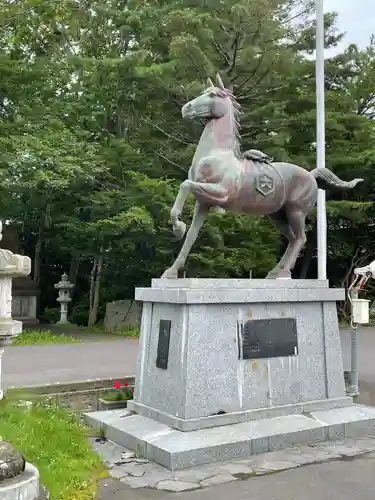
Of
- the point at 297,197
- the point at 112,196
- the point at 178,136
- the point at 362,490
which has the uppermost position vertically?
the point at 178,136

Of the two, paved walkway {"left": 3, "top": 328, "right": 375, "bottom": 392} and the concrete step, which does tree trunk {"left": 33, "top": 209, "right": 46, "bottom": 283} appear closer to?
paved walkway {"left": 3, "top": 328, "right": 375, "bottom": 392}

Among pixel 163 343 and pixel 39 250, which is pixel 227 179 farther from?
pixel 39 250

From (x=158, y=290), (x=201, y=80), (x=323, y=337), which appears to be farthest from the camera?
(x=201, y=80)

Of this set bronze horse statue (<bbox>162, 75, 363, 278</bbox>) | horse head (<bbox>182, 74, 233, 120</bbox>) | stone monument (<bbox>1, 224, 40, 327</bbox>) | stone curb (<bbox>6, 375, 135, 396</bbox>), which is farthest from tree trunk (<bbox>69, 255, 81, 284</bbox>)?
horse head (<bbox>182, 74, 233, 120</bbox>)

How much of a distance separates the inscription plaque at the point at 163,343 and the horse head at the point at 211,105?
7.95ft

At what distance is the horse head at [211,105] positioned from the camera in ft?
21.0

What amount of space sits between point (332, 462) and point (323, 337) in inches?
69.0

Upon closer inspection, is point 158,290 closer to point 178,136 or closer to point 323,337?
point 323,337

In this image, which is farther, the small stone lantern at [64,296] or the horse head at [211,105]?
the small stone lantern at [64,296]

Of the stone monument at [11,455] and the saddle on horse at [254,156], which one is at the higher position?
the saddle on horse at [254,156]

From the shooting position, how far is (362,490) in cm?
443

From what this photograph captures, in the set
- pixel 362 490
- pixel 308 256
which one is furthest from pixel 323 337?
pixel 308 256

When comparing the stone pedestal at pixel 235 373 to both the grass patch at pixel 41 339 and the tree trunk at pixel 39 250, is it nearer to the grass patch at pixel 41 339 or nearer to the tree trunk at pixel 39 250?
the grass patch at pixel 41 339

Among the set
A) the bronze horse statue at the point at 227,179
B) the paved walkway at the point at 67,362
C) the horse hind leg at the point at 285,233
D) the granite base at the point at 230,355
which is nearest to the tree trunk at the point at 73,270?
the paved walkway at the point at 67,362
